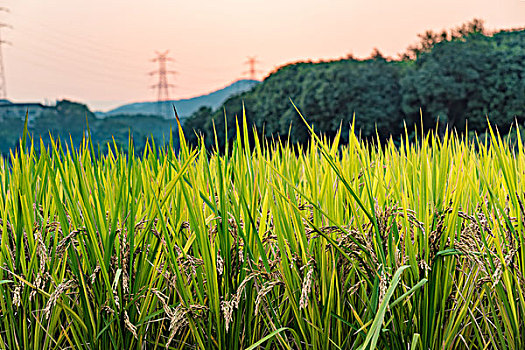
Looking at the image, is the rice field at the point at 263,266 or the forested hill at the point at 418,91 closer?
the rice field at the point at 263,266

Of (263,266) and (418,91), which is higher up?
(418,91)

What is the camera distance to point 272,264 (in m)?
2.21

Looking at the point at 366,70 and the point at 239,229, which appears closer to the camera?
the point at 239,229

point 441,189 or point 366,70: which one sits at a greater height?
point 366,70

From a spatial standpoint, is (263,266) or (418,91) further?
(418,91)

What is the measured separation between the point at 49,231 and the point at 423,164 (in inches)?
69.6

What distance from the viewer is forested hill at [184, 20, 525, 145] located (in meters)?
29.4

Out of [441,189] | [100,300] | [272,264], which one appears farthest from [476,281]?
[100,300]

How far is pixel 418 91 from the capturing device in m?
29.8

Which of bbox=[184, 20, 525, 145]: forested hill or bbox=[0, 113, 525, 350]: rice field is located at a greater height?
bbox=[184, 20, 525, 145]: forested hill

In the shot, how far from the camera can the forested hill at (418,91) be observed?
29.4 metres

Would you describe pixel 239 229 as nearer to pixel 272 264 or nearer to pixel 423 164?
pixel 272 264

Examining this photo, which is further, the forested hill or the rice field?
the forested hill

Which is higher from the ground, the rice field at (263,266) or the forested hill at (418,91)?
the forested hill at (418,91)
